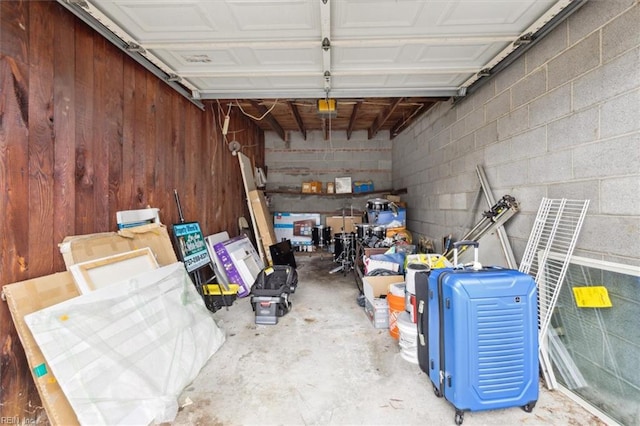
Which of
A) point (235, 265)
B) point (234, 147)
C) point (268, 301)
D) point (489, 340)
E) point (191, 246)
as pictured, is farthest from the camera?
point (234, 147)

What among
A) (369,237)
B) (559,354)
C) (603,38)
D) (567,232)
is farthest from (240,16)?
(369,237)

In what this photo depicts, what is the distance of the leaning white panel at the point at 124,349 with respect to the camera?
1324 mm

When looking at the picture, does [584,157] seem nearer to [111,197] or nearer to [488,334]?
[488,334]

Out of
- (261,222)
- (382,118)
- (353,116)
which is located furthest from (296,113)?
(261,222)

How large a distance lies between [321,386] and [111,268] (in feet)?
5.28

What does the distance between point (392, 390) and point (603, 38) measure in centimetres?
243

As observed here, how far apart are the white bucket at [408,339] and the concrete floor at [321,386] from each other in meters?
0.05

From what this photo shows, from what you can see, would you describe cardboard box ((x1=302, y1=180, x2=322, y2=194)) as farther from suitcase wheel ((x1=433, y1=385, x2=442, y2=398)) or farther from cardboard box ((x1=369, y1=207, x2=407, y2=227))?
suitcase wheel ((x1=433, y1=385, x2=442, y2=398))

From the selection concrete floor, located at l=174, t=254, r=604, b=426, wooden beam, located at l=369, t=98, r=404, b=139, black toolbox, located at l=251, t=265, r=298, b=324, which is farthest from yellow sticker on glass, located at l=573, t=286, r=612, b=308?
wooden beam, located at l=369, t=98, r=404, b=139

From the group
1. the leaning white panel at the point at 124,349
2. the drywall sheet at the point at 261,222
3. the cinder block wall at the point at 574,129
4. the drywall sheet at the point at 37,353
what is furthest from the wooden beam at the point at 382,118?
the drywall sheet at the point at 37,353

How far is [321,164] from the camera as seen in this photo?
6.57 metres

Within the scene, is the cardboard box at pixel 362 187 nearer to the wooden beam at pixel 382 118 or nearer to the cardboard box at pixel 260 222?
the wooden beam at pixel 382 118

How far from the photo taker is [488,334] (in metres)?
1.46

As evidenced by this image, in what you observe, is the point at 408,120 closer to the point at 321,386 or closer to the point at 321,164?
the point at 321,164
